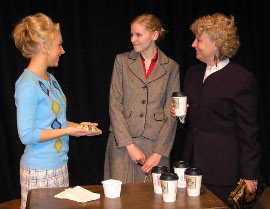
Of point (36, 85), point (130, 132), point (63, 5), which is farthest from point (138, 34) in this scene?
point (63, 5)

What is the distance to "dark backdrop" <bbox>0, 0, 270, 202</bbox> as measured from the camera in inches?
154

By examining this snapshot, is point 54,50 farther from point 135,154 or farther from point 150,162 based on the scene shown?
point 150,162

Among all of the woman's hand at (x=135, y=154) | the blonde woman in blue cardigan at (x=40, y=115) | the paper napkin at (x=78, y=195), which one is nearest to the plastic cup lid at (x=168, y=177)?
the paper napkin at (x=78, y=195)

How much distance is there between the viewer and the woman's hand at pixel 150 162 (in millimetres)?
2986

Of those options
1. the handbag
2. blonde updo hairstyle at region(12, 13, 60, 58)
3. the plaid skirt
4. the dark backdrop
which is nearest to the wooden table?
the plaid skirt

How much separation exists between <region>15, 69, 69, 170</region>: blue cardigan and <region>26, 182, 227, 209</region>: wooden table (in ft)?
0.99

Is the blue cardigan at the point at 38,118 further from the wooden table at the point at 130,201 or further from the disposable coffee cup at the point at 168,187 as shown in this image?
the disposable coffee cup at the point at 168,187

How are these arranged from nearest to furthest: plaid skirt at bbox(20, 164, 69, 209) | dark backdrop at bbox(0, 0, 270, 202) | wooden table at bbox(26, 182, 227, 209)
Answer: wooden table at bbox(26, 182, 227, 209) < plaid skirt at bbox(20, 164, 69, 209) < dark backdrop at bbox(0, 0, 270, 202)

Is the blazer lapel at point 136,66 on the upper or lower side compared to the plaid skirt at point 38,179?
upper

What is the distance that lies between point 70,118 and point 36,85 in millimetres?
1782

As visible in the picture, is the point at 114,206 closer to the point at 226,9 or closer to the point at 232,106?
the point at 232,106

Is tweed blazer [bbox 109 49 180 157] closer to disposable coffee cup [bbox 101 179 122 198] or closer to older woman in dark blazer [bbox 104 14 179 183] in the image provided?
older woman in dark blazer [bbox 104 14 179 183]

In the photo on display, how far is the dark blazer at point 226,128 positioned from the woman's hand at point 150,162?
0.31m

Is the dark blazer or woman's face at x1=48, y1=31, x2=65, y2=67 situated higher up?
woman's face at x1=48, y1=31, x2=65, y2=67
